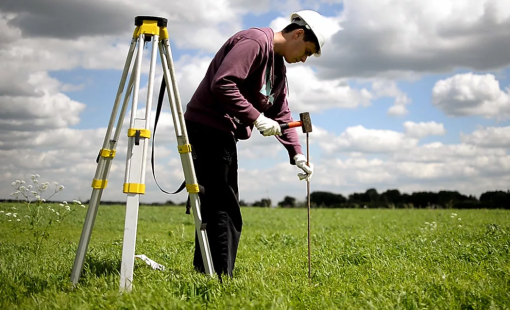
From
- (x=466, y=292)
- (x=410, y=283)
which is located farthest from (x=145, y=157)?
(x=466, y=292)

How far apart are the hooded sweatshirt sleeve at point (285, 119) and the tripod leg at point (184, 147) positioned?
1.34 meters

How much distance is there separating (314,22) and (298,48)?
0.30 meters

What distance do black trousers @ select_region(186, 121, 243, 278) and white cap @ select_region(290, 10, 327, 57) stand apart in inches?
51.1

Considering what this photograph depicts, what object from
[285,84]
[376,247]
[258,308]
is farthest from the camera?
[376,247]

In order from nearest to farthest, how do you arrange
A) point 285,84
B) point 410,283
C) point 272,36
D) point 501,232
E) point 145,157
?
point 145,157
point 410,283
point 272,36
point 285,84
point 501,232

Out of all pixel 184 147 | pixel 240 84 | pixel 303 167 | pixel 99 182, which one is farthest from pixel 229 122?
pixel 99 182

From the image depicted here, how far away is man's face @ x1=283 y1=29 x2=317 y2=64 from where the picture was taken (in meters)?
4.57

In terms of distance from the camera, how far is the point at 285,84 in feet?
17.1

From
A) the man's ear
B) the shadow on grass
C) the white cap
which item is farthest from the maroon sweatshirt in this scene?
the shadow on grass

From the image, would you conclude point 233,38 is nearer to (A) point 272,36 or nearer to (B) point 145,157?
(A) point 272,36

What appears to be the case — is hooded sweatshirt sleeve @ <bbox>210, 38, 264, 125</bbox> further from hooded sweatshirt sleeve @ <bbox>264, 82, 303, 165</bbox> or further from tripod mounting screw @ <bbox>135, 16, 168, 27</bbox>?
hooded sweatshirt sleeve @ <bbox>264, 82, 303, 165</bbox>

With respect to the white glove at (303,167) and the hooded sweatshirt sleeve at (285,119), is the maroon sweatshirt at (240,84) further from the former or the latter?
the white glove at (303,167)

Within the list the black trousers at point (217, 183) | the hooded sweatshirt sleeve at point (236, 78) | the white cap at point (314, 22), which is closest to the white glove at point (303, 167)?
the black trousers at point (217, 183)

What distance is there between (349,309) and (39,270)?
353cm
